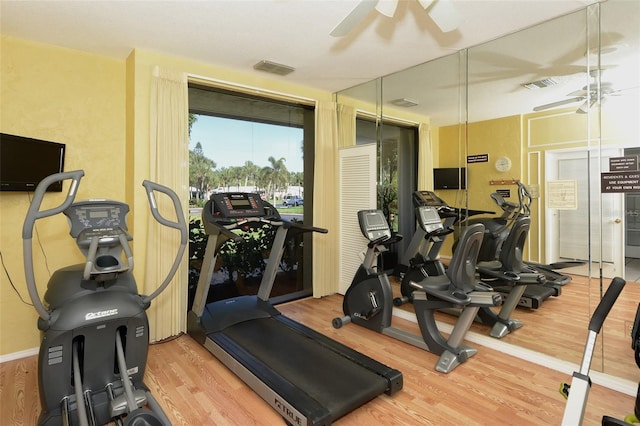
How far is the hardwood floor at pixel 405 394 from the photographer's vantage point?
2242 mm

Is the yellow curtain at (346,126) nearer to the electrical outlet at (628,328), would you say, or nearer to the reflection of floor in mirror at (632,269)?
the reflection of floor in mirror at (632,269)

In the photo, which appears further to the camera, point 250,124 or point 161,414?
point 250,124

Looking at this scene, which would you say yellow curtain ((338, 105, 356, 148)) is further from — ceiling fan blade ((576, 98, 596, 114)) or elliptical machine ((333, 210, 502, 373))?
ceiling fan blade ((576, 98, 596, 114))

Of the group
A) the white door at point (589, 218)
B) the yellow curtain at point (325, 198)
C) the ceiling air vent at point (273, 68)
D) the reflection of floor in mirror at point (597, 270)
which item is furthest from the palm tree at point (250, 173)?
the reflection of floor in mirror at point (597, 270)

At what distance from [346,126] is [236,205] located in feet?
7.37

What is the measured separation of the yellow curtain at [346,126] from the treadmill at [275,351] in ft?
6.11

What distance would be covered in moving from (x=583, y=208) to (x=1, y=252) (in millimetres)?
4788

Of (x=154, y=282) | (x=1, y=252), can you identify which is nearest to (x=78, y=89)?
(x=1, y=252)

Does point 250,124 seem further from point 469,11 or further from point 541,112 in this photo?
point 541,112

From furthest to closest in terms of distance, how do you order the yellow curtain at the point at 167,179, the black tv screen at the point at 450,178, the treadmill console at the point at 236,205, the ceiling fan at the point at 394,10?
the black tv screen at the point at 450,178, the yellow curtain at the point at 167,179, the treadmill console at the point at 236,205, the ceiling fan at the point at 394,10

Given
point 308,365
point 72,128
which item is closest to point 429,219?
point 308,365

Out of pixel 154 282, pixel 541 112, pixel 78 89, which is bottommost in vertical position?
pixel 154 282

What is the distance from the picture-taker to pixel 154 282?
11.0ft

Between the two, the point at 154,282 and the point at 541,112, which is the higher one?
the point at 541,112
